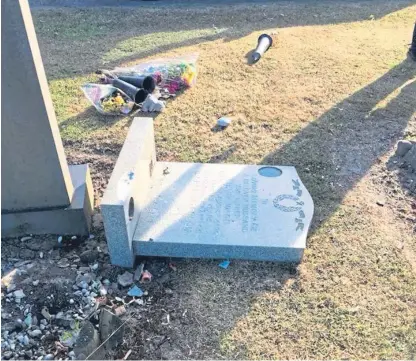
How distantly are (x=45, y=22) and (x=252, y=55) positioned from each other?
3.58 m

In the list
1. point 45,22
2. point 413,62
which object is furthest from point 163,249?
point 45,22

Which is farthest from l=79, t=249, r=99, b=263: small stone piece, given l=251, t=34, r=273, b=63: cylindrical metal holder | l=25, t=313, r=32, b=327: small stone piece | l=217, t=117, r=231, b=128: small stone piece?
l=251, t=34, r=273, b=63: cylindrical metal holder

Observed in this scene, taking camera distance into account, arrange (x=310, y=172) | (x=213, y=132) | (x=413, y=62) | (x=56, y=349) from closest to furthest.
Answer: (x=56, y=349)
(x=310, y=172)
(x=213, y=132)
(x=413, y=62)

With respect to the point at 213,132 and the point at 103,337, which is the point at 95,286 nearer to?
the point at 103,337

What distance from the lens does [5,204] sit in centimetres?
360

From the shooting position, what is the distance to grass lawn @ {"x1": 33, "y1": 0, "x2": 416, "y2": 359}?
124 inches

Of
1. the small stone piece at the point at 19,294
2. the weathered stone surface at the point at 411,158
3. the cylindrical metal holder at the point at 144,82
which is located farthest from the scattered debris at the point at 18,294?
the weathered stone surface at the point at 411,158

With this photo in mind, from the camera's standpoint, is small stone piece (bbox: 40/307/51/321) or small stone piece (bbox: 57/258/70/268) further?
small stone piece (bbox: 57/258/70/268)

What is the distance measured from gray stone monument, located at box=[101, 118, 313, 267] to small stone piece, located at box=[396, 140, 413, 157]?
4.04ft

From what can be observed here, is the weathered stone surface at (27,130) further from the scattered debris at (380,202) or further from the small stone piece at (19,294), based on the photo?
the scattered debris at (380,202)

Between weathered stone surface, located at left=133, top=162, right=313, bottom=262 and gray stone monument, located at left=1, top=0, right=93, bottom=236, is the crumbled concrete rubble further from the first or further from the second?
weathered stone surface, located at left=133, top=162, right=313, bottom=262

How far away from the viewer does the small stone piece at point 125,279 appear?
3.39 meters

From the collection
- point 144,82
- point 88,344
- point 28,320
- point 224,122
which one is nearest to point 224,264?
point 88,344

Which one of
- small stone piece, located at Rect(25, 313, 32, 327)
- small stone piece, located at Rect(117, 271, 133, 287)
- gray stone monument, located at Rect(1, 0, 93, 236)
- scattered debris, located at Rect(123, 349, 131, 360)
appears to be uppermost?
gray stone monument, located at Rect(1, 0, 93, 236)
